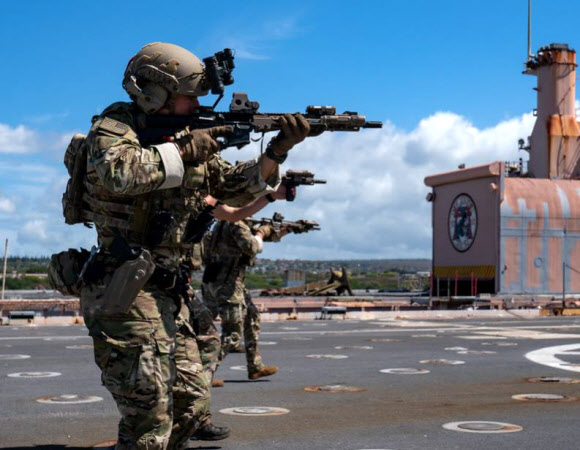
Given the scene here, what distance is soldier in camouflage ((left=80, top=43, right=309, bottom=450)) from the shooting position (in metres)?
4.08

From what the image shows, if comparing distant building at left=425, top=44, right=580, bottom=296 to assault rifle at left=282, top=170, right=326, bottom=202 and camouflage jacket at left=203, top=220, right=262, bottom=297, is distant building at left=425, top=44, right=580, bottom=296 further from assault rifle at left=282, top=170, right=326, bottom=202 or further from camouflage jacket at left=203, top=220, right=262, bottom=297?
assault rifle at left=282, top=170, right=326, bottom=202

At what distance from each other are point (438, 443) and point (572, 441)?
978 mm

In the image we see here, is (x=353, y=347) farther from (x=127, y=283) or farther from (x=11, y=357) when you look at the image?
(x=127, y=283)

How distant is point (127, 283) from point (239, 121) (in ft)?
4.23

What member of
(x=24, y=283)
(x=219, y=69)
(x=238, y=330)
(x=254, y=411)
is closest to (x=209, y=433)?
(x=254, y=411)

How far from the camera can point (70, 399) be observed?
7754 millimetres

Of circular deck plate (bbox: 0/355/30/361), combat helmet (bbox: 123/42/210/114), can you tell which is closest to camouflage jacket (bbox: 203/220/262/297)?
circular deck plate (bbox: 0/355/30/361)

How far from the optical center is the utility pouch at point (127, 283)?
13.5 ft

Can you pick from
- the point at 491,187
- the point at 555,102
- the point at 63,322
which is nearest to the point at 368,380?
the point at 63,322

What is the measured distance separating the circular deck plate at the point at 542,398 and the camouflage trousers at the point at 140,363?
465cm

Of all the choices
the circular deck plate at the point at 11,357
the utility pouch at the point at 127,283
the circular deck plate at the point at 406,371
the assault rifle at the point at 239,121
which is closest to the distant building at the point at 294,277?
the circular deck plate at the point at 11,357

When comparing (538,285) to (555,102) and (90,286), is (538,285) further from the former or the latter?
(90,286)

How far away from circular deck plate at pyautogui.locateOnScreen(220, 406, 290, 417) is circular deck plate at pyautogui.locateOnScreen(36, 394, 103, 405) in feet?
4.55

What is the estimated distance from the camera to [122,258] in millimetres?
4207
